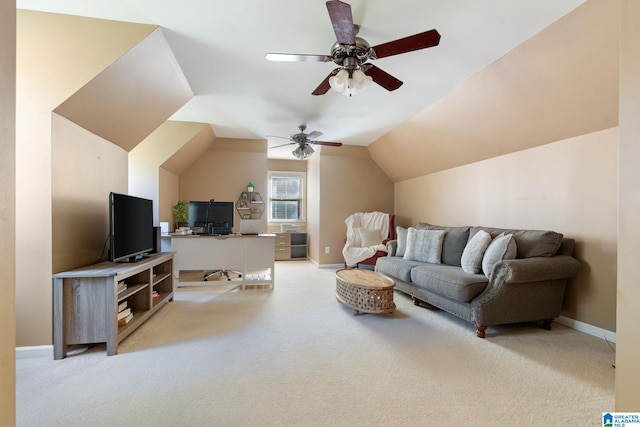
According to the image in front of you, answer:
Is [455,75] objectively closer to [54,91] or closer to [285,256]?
[54,91]

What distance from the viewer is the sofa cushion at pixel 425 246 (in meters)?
3.66

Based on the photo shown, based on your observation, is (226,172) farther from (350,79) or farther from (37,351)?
(350,79)

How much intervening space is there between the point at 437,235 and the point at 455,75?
1.95 meters

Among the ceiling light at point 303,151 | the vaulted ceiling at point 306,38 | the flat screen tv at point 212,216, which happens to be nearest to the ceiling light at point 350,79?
the vaulted ceiling at point 306,38

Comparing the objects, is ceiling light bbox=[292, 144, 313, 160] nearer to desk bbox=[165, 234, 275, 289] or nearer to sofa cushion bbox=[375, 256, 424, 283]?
desk bbox=[165, 234, 275, 289]

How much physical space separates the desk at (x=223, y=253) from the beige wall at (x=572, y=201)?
10.1ft

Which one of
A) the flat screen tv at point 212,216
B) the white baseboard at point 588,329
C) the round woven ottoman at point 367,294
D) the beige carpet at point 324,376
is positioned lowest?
the beige carpet at point 324,376

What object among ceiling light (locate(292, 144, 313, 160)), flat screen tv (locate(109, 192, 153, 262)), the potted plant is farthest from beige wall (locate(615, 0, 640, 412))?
the potted plant

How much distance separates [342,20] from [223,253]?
3.27 m

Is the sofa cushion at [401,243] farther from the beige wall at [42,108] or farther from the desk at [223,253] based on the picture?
the beige wall at [42,108]

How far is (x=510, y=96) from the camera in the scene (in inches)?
109

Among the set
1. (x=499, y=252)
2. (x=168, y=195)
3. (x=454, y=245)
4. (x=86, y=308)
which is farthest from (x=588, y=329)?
(x=168, y=195)

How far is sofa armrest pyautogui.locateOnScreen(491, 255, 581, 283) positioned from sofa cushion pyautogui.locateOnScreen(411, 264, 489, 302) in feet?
0.55

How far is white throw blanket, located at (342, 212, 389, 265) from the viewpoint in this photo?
5.02 metres
